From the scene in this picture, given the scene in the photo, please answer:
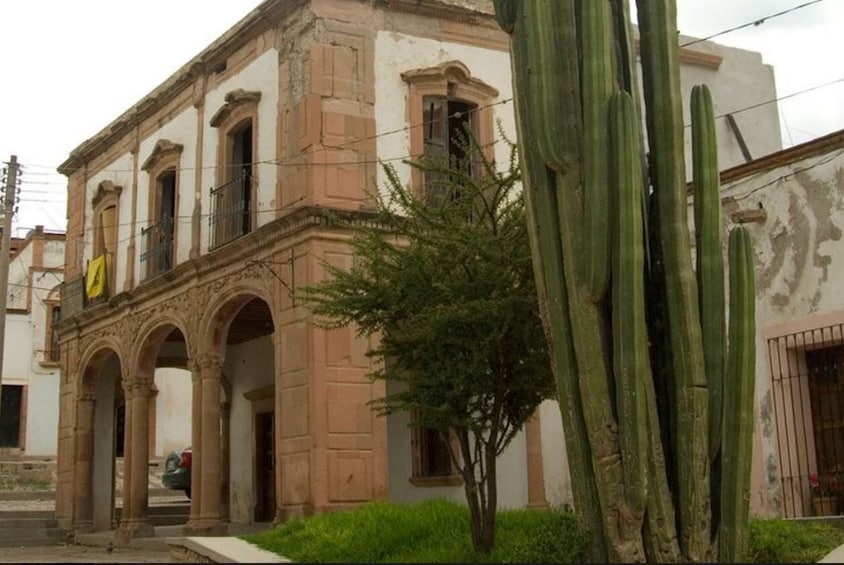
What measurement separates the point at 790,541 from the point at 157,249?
12.7 metres

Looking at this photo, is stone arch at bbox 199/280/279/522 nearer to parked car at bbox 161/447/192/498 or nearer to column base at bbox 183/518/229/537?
column base at bbox 183/518/229/537

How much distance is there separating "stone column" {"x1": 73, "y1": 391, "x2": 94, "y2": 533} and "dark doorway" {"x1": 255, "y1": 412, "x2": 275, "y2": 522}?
3.70 metres

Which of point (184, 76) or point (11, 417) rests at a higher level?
point (184, 76)

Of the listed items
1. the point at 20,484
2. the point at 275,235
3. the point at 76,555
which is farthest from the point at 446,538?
the point at 20,484

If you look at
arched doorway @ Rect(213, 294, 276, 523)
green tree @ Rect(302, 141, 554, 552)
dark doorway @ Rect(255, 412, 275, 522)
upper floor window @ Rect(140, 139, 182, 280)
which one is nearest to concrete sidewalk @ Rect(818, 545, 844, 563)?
green tree @ Rect(302, 141, 554, 552)

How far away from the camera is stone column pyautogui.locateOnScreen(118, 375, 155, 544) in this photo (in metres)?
18.6

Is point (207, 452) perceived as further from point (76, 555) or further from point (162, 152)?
point (162, 152)

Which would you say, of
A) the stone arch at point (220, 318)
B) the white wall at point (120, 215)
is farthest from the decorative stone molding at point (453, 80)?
the white wall at point (120, 215)

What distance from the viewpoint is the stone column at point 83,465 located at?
20.9 metres

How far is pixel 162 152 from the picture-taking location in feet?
62.4

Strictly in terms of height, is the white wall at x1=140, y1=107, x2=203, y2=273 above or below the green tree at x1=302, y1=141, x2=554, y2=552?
above

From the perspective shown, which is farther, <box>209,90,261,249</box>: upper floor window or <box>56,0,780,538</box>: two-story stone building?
<box>209,90,261,249</box>: upper floor window

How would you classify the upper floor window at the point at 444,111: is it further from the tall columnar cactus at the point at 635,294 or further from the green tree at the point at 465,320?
the tall columnar cactus at the point at 635,294

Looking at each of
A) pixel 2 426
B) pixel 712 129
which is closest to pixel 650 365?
pixel 712 129
